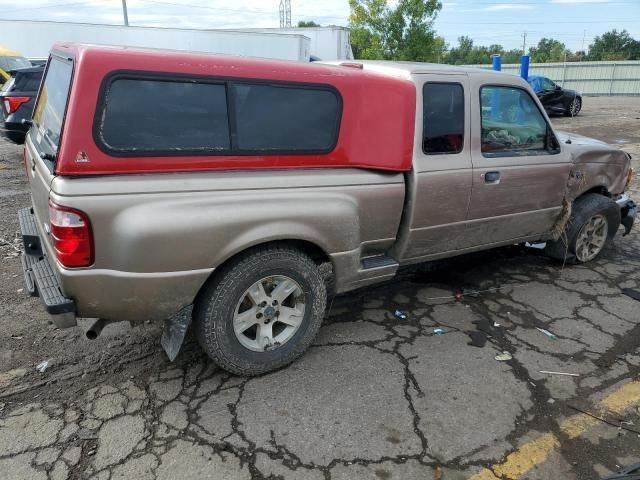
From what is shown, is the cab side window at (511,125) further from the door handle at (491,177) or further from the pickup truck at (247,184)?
the door handle at (491,177)

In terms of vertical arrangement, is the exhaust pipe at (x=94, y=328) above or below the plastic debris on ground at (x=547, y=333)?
above

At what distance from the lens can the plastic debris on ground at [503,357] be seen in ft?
11.6

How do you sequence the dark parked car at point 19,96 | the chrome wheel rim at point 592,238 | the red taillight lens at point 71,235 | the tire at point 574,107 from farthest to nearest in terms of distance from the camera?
1. the tire at point 574,107
2. the dark parked car at point 19,96
3. the chrome wheel rim at point 592,238
4. the red taillight lens at point 71,235

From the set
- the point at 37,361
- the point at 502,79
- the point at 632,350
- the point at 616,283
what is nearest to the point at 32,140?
the point at 37,361

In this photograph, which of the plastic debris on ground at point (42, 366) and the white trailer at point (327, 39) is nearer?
the plastic debris on ground at point (42, 366)

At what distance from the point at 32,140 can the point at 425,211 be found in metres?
2.83

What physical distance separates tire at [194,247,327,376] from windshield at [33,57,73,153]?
1180mm

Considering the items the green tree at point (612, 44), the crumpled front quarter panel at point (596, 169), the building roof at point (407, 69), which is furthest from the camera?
the green tree at point (612, 44)

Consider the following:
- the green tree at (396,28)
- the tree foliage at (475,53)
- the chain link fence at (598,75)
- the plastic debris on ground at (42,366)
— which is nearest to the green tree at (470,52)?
the tree foliage at (475,53)

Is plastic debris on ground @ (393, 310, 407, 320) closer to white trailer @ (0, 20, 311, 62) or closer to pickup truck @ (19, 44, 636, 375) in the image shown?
pickup truck @ (19, 44, 636, 375)

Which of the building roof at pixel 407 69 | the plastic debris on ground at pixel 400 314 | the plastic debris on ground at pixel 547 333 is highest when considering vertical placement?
the building roof at pixel 407 69

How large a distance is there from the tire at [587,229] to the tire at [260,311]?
290cm

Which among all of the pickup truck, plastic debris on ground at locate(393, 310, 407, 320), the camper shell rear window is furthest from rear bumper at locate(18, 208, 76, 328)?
plastic debris on ground at locate(393, 310, 407, 320)

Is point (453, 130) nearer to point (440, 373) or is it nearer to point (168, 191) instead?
point (440, 373)
